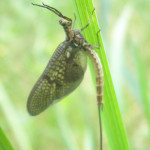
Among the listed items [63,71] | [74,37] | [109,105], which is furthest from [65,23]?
[109,105]

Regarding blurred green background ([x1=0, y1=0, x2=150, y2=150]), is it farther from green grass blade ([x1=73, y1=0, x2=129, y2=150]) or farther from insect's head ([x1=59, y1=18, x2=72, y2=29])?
green grass blade ([x1=73, y1=0, x2=129, y2=150])

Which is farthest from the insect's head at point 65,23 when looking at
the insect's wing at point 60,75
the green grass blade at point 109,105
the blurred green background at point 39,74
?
the blurred green background at point 39,74

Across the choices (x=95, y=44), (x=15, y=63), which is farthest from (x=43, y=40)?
(x=95, y=44)

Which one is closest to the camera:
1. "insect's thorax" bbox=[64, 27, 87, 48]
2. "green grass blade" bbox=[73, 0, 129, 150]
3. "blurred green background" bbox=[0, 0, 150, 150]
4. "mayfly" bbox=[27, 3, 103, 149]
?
"green grass blade" bbox=[73, 0, 129, 150]

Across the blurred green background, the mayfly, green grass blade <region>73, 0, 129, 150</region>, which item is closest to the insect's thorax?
the mayfly

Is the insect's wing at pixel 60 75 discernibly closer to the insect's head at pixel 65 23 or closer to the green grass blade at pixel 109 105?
the insect's head at pixel 65 23

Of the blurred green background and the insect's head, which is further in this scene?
the blurred green background
